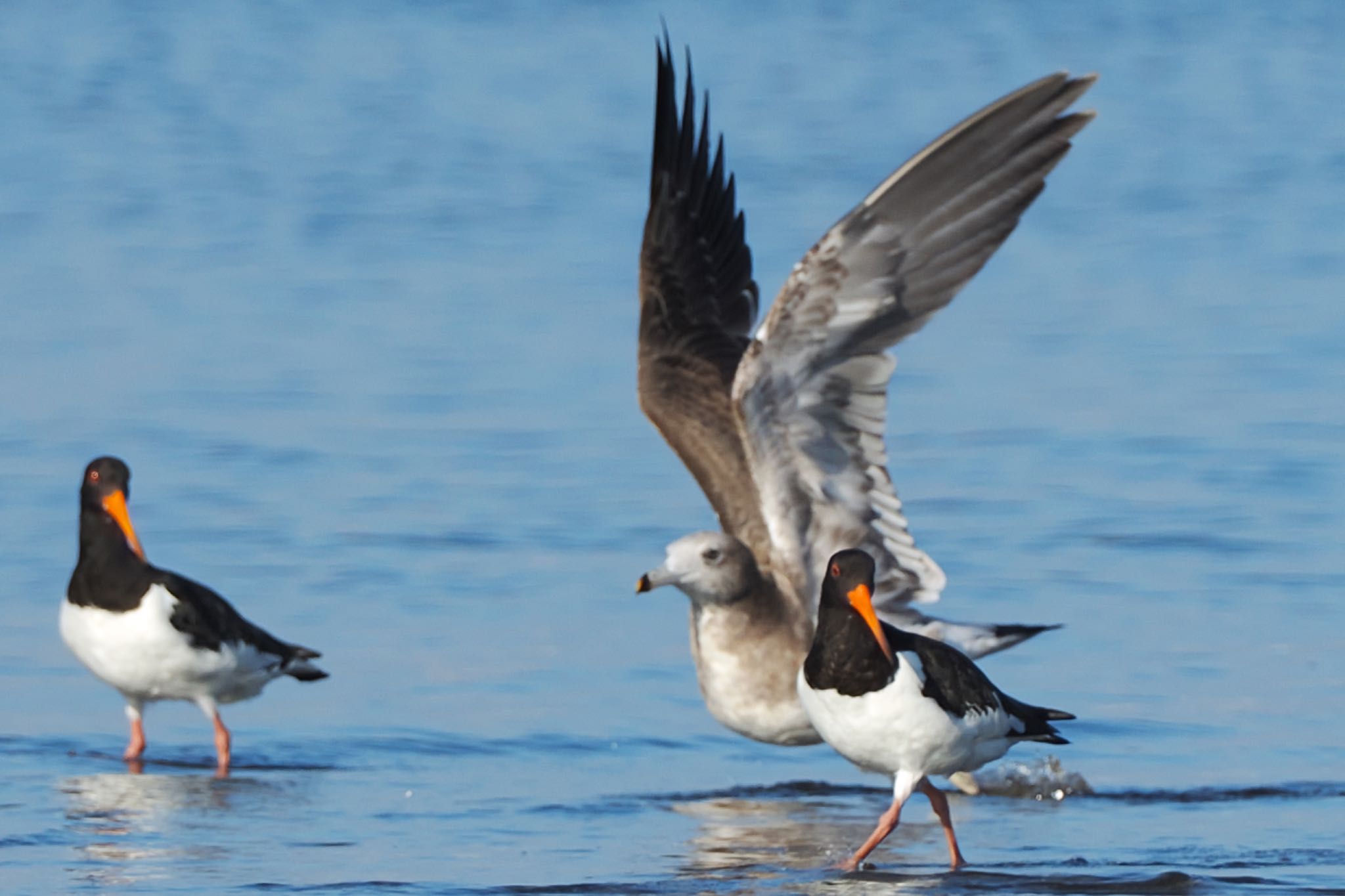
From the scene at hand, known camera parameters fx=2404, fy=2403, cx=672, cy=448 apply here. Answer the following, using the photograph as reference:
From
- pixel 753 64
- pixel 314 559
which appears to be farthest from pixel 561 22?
pixel 314 559

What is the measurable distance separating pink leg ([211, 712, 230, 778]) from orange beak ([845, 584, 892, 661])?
2.71 metres

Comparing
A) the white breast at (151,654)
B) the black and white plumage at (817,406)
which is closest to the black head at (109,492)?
the white breast at (151,654)

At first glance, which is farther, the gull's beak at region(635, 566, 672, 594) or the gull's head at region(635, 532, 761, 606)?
the gull's head at region(635, 532, 761, 606)

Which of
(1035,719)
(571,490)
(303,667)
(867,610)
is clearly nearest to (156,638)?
(303,667)

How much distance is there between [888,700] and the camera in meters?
7.17

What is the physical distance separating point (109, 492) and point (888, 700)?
400 cm

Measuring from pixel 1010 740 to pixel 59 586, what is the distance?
506 cm

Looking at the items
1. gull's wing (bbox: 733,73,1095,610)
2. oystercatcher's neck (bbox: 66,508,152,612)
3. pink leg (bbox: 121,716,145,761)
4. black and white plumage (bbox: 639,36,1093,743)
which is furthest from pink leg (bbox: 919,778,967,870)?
oystercatcher's neck (bbox: 66,508,152,612)

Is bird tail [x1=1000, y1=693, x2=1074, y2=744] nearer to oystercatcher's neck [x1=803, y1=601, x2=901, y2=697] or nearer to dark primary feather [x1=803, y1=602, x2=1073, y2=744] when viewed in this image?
dark primary feather [x1=803, y1=602, x2=1073, y2=744]

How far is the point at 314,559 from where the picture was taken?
11398mm

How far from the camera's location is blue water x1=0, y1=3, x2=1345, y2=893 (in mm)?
7777

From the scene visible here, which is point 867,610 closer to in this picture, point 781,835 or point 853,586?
point 853,586

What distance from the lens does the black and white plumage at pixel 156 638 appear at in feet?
30.1

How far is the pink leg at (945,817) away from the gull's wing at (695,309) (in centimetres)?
172
